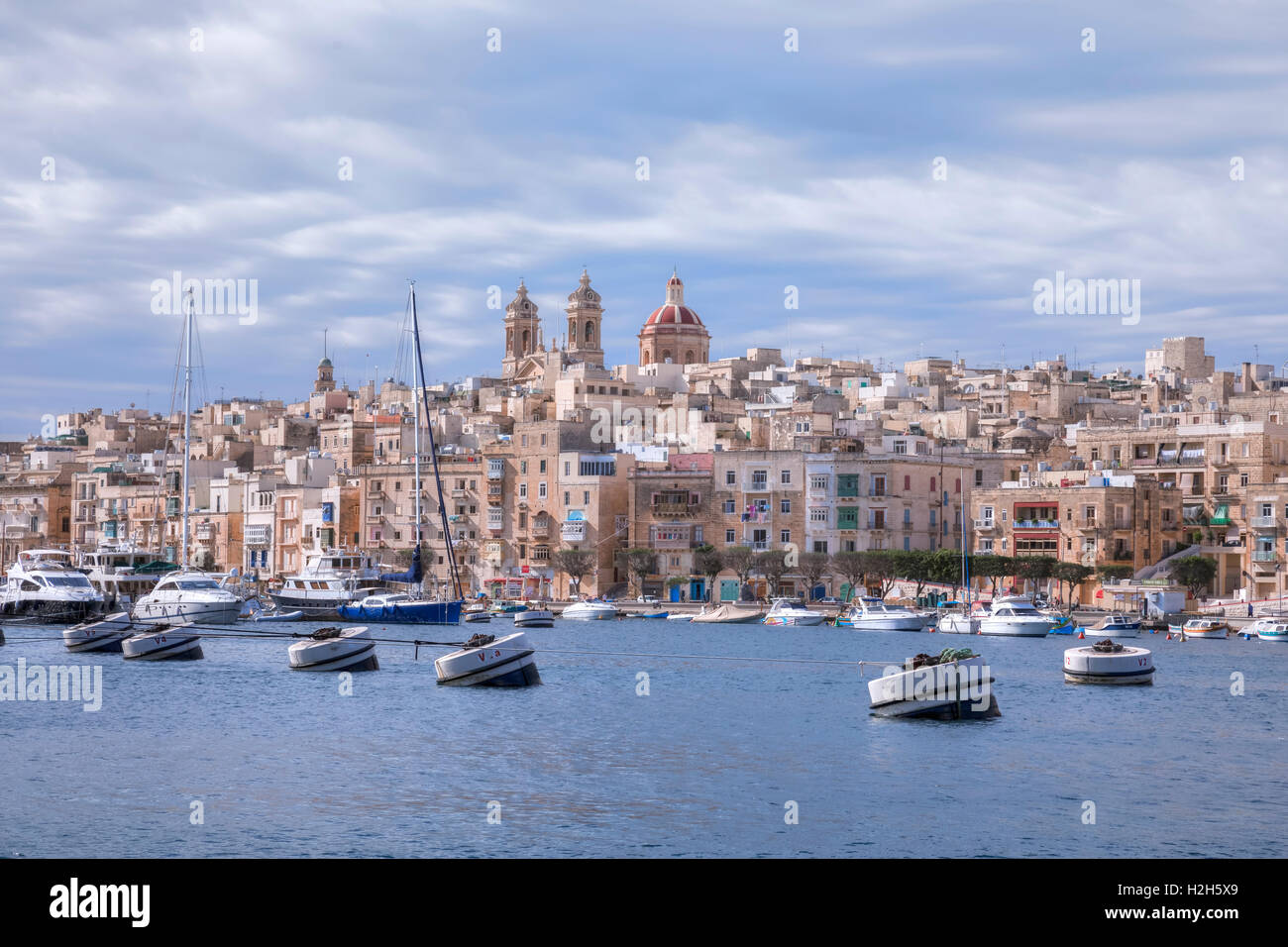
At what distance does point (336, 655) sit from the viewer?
141 ft

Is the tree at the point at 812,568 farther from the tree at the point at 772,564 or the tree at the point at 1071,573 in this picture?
the tree at the point at 1071,573

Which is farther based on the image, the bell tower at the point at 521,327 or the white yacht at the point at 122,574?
the bell tower at the point at 521,327

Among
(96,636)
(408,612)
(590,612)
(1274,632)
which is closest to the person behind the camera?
(96,636)

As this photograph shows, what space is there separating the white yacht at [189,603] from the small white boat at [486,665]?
2365cm

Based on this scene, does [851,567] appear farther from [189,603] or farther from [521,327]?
[521,327]

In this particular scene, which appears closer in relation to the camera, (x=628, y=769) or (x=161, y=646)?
(x=628, y=769)

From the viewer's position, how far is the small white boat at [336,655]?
43031 millimetres

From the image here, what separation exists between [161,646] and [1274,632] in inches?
1629

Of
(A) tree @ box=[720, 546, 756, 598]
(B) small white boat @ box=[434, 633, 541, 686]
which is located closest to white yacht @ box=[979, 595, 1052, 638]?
(A) tree @ box=[720, 546, 756, 598]

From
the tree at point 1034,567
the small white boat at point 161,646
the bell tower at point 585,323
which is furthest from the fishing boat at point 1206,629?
the bell tower at point 585,323

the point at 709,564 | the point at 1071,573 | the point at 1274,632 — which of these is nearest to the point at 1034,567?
the point at 1071,573

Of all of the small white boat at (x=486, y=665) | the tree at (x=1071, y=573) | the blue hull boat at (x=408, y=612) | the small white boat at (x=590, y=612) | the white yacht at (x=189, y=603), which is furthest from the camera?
the small white boat at (x=590, y=612)
